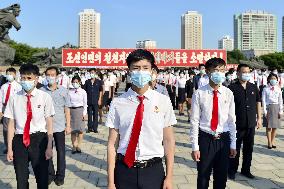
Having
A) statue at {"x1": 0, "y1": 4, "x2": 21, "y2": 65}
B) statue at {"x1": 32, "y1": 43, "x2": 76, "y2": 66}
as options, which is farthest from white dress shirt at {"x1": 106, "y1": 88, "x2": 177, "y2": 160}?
statue at {"x1": 32, "y1": 43, "x2": 76, "y2": 66}

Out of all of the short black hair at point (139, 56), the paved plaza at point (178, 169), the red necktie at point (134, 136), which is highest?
the short black hair at point (139, 56)

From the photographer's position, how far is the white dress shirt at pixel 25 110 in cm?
424

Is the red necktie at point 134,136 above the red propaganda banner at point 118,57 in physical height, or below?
below

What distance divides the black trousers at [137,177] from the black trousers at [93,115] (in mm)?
7889

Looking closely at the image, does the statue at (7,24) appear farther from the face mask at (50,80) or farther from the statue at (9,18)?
the face mask at (50,80)

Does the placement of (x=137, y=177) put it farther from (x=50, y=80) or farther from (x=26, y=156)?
(x=50, y=80)

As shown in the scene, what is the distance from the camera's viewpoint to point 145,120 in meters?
2.69

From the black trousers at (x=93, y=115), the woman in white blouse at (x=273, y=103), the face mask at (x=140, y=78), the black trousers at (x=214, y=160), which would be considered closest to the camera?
the face mask at (x=140, y=78)

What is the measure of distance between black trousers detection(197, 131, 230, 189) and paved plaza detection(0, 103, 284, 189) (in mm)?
1487

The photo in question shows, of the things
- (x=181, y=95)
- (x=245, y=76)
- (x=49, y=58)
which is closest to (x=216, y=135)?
(x=245, y=76)

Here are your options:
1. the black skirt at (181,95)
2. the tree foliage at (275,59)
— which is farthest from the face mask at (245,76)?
the tree foliage at (275,59)

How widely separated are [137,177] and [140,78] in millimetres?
736

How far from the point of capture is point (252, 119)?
593cm

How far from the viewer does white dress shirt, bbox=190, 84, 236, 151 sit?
425 cm
